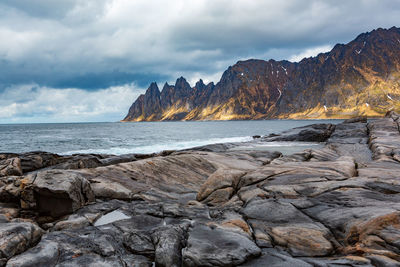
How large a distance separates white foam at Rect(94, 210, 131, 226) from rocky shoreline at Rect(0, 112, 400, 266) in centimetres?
4

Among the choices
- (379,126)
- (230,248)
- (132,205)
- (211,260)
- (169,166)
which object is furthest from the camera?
(379,126)

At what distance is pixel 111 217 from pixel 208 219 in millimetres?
3623

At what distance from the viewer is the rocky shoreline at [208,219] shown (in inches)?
233

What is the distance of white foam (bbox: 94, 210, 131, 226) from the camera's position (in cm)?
869

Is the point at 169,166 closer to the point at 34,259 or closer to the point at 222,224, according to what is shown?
the point at 222,224

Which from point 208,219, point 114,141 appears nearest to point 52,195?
point 208,219

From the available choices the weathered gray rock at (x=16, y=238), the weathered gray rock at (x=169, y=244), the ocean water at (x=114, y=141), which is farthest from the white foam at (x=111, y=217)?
the ocean water at (x=114, y=141)

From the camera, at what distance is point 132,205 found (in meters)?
10.5

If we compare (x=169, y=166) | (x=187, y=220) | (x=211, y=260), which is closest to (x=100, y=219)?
(x=187, y=220)

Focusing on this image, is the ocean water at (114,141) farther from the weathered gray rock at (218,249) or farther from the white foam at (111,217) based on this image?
the weathered gray rock at (218,249)

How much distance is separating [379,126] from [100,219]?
45699 mm

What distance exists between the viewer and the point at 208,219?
8.63 meters

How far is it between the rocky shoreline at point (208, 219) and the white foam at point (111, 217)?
0.04 metres

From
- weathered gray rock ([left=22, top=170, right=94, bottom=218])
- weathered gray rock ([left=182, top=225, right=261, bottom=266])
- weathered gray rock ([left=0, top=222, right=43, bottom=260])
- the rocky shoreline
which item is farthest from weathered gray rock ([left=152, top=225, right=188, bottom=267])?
weathered gray rock ([left=22, top=170, right=94, bottom=218])
